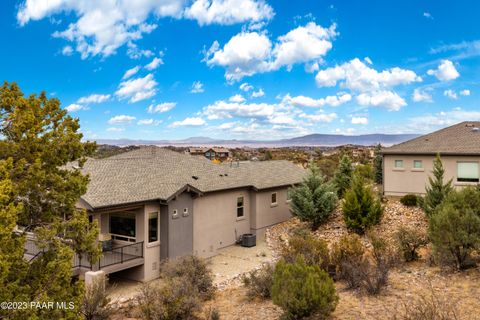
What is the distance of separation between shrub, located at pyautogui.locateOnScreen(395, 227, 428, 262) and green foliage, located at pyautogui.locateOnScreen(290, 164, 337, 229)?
6615 mm

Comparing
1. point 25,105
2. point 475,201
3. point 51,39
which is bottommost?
point 475,201

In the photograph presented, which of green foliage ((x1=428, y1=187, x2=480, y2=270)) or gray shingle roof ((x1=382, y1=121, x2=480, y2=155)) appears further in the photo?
gray shingle roof ((x1=382, y1=121, x2=480, y2=155))

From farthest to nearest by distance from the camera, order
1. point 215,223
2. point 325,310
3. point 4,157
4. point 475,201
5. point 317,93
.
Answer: point 317,93, point 215,223, point 475,201, point 325,310, point 4,157

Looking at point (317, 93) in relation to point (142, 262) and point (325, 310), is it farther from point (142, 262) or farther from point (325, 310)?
point (325, 310)

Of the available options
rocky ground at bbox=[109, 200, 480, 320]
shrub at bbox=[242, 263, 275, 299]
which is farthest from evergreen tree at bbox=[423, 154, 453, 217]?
shrub at bbox=[242, 263, 275, 299]

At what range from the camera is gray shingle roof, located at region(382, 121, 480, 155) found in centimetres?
2145

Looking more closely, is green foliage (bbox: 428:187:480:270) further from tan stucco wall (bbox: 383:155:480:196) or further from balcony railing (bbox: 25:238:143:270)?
balcony railing (bbox: 25:238:143:270)

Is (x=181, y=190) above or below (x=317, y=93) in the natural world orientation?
below

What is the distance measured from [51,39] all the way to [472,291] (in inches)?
1047

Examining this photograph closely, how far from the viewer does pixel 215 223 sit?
63.3 ft

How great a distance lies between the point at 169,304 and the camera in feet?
32.0

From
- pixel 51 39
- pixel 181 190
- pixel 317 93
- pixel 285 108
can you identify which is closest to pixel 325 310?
pixel 181 190

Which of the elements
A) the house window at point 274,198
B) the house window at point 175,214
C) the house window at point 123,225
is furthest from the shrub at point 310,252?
the house window at point 274,198

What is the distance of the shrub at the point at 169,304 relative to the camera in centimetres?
944
